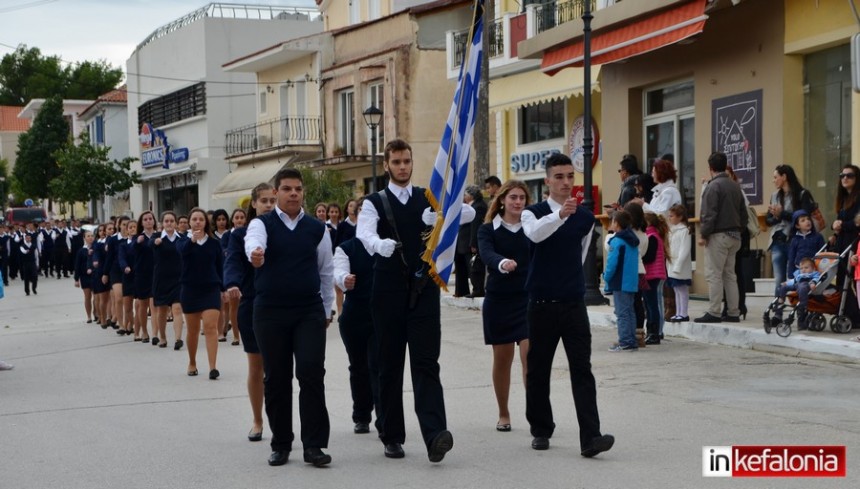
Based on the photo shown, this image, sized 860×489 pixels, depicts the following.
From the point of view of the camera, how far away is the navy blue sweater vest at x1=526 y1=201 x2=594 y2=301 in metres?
7.91

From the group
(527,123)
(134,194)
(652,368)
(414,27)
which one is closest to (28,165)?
(134,194)

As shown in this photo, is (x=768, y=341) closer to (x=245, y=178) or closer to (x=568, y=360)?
(x=568, y=360)

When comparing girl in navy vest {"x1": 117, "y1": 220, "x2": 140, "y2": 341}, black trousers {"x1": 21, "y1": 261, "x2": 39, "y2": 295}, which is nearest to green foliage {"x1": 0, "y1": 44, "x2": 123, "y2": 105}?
black trousers {"x1": 21, "y1": 261, "x2": 39, "y2": 295}

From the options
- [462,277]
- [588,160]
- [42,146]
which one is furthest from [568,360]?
[42,146]

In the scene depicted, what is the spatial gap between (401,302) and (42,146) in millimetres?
73151

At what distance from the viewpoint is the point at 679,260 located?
1416 centimetres

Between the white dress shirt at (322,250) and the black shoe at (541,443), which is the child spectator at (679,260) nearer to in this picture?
the black shoe at (541,443)

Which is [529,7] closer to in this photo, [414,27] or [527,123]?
[527,123]

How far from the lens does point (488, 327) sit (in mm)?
8766

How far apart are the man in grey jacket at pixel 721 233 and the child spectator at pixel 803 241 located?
1.96 ft

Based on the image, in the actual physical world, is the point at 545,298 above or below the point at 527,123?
below

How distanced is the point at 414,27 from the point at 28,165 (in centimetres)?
4872

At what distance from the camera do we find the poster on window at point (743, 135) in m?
16.8

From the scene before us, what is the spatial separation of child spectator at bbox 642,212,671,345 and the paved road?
397mm
